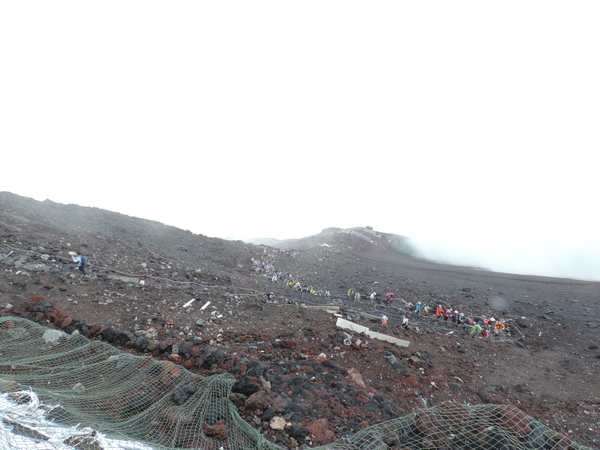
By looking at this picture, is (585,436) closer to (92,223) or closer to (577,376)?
(577,376)

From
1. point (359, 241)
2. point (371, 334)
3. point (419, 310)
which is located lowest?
point (419, 310)

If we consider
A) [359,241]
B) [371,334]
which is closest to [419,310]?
[371,334]

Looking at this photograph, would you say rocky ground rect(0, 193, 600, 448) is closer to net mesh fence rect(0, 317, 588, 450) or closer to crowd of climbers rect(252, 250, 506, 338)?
crowd of climbers rect(252, 250, 506, 338)

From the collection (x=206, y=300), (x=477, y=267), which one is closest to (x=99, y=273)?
(x=206, y=300)

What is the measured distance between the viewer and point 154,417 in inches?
156

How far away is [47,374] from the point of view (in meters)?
4.54

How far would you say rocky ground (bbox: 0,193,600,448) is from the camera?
16.9 feet

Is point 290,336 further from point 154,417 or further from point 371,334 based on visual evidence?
point 154,417

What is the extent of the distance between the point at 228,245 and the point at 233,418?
21348 millimetres

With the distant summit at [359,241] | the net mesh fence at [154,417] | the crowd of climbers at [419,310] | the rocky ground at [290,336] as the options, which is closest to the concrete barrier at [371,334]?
the rocky ground at [290,336]

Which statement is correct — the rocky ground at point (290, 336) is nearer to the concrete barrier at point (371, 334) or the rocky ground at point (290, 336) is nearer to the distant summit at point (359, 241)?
the concrete barrier at point (371, 334)

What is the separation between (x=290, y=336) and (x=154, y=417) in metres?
4.33

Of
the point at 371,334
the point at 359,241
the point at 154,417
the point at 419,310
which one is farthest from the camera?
the point at 359,241

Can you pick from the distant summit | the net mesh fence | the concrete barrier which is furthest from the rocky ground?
the distant summit
